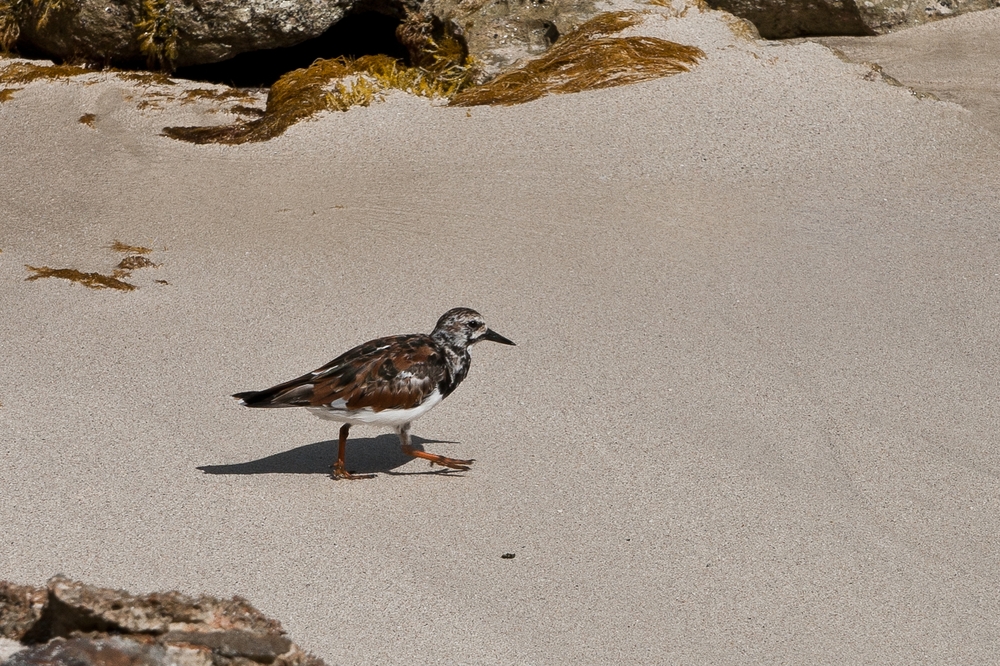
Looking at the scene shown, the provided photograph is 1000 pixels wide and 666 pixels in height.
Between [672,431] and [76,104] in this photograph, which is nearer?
[672,431]

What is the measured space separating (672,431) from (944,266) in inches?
100

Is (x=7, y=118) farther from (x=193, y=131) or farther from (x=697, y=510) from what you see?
(x=697, y=510)

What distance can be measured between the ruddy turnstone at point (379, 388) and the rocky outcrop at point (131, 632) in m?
2.06

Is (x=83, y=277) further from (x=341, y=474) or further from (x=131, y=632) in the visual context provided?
(x=131, y=632)

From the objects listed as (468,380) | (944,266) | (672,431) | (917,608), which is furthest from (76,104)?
(917,608)

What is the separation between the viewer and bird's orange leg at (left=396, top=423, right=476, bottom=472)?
5602 millimetres

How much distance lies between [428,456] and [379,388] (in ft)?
1.39

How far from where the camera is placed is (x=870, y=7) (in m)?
9.91

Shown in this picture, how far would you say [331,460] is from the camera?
19.2 feet

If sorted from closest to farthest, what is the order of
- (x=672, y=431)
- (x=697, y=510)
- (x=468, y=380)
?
(x=697, y=510) < (x=672, y=431) < (x=468, y=380)

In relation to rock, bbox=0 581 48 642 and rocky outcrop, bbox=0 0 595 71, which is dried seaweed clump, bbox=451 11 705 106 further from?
rock, bbox=0 581 48 642

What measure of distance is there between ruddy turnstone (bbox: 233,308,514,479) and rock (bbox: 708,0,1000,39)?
5.68 meters

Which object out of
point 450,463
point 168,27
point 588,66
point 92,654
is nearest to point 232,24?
point 168,27

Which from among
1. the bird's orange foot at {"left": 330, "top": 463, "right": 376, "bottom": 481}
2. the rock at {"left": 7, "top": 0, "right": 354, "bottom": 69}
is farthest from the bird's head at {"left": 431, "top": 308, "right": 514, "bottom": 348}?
the rock at {"left": 7, "top": 0, "right": 354, "bottom": 69}
